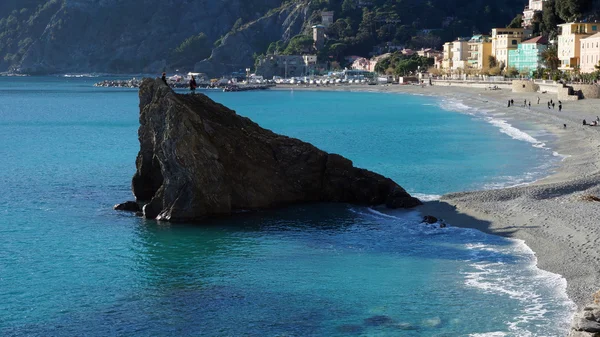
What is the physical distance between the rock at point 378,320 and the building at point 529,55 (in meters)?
104

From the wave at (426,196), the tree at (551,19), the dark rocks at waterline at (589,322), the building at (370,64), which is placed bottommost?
the wave at (426,196)

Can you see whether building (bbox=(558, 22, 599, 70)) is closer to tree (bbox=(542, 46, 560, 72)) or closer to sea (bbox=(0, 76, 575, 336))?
tree (bbox=(542, 46, 560, 72))

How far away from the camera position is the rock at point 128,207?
107 ft

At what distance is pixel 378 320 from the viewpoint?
19.5m

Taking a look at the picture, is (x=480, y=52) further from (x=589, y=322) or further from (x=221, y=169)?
(x=589, y=322)

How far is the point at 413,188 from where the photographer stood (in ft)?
121

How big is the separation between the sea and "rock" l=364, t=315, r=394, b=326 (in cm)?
3

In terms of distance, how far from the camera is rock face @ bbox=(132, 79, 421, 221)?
30.1 metres

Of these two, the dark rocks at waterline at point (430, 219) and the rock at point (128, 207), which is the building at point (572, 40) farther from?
the rock at point (128, 207)

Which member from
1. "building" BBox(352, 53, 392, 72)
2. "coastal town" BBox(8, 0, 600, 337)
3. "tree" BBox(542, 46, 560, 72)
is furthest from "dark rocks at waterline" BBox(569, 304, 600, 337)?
"building" BBox(352, 53, 392, 72)

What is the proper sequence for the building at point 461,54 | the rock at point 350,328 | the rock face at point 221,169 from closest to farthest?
the rock at point 350,328 < the rock face at point 221,169 < the building at point 461,54

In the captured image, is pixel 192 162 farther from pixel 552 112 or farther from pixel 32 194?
pixel 552 112

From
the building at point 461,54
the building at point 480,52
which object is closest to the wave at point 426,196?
the building at point 480,52

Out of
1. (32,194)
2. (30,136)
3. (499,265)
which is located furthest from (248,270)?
(30,136)
